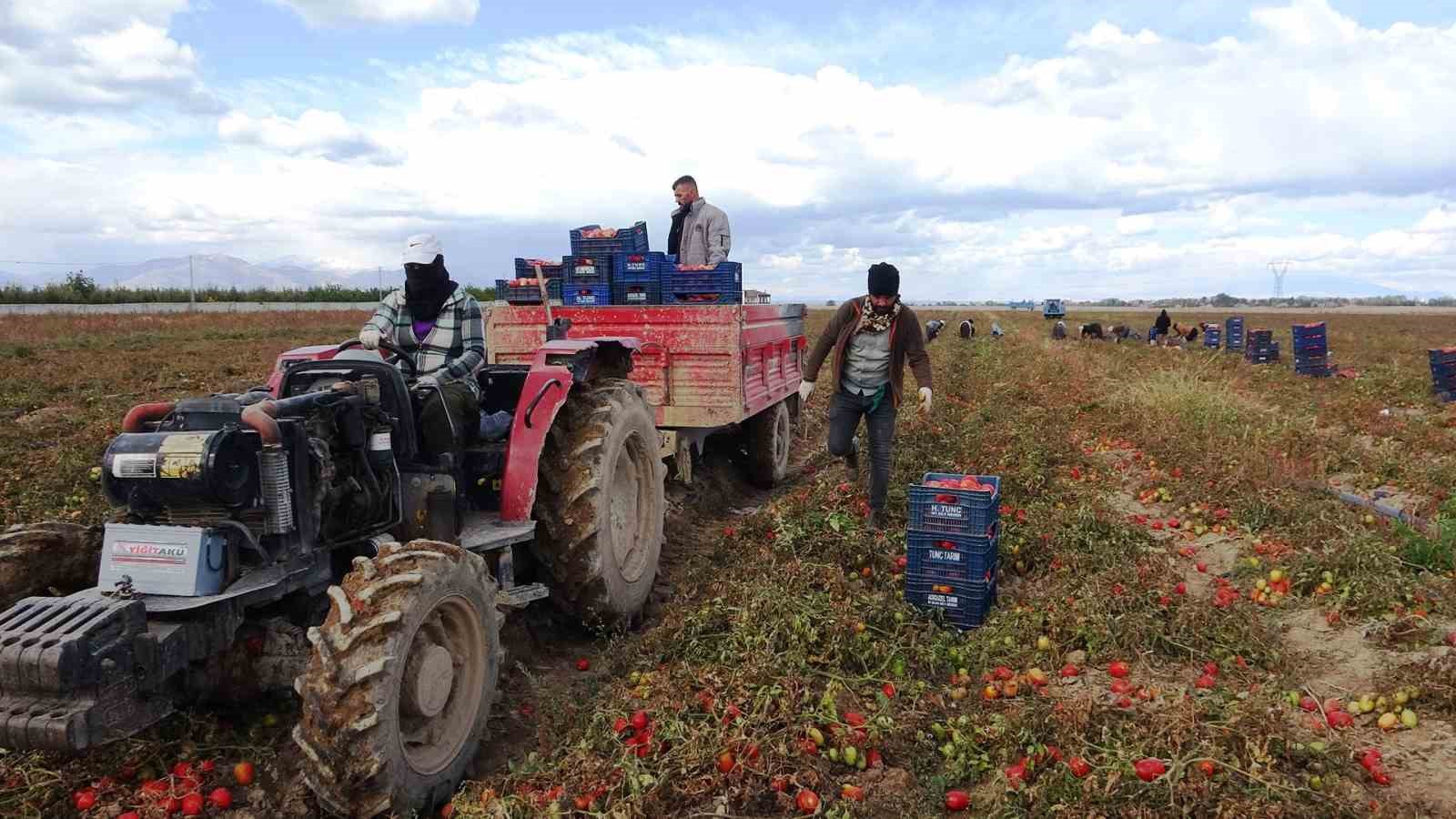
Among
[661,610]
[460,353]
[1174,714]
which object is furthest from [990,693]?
[460,353]

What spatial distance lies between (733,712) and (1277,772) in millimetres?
2003

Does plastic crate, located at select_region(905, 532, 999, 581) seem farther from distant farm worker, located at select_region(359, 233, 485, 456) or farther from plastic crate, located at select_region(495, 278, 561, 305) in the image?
plastic crate, located at select_region(495, 278, 561, 305)

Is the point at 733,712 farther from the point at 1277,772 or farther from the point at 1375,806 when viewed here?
the point at 1375,806

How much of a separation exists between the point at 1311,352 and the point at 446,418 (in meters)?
19.7

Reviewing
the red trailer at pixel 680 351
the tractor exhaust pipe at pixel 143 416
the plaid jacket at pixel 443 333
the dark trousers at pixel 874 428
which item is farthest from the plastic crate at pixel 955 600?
the tractor exhaust pipe at pixel 143 416

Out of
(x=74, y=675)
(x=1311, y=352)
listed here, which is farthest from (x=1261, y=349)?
(x=74, y=675)

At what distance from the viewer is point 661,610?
5.58 meters

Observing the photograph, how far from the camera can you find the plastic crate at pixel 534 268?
834cm

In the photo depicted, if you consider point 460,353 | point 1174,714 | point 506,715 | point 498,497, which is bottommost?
point 506,715

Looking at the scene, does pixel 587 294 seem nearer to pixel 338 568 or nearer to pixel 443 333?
pixel 443 333

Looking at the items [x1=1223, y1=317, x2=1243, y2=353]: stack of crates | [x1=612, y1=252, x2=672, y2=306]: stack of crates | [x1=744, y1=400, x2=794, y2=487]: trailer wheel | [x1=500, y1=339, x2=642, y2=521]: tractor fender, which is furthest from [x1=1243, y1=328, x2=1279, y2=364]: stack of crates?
[x1=500, y1=339, x2=642, y2=521]: tractor fender

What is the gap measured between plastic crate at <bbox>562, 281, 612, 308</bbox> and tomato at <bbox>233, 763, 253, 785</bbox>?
5134 millimetres

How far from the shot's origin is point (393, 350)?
15.0 ft

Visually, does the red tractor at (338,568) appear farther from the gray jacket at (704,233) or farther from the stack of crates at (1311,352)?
the stack of crates at (1311,352)
